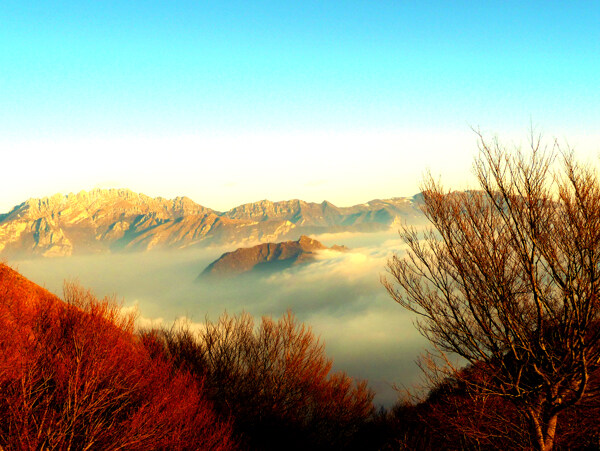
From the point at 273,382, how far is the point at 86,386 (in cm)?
2173

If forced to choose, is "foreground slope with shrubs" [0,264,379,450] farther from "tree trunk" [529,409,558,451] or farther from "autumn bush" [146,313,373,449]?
"tree trunk" [529,409,558,451]

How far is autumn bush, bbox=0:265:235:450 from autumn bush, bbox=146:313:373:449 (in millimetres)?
3962

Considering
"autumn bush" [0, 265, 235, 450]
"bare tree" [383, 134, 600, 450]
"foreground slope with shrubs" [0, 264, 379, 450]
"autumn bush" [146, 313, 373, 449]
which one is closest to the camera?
"bare tree" [383, 134, 600, 450]

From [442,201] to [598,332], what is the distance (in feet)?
15.2

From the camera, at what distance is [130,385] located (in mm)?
20438

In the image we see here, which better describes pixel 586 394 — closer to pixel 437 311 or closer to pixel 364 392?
pixel 437 311

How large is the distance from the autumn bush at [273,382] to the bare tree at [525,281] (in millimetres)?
22576

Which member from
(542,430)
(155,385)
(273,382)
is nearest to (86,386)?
(155,385)

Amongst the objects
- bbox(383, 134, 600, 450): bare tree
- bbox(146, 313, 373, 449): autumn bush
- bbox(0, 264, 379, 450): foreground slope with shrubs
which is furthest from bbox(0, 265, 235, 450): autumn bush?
bbox(383, 134, 600, 450): bare tree

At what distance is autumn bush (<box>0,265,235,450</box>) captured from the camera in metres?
13.3

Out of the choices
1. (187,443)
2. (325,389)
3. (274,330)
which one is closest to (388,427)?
(325,389)

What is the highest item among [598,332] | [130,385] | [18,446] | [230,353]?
[598,332]

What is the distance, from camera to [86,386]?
42.5ft

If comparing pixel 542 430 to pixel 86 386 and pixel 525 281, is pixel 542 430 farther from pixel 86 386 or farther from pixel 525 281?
pixel 86 386
